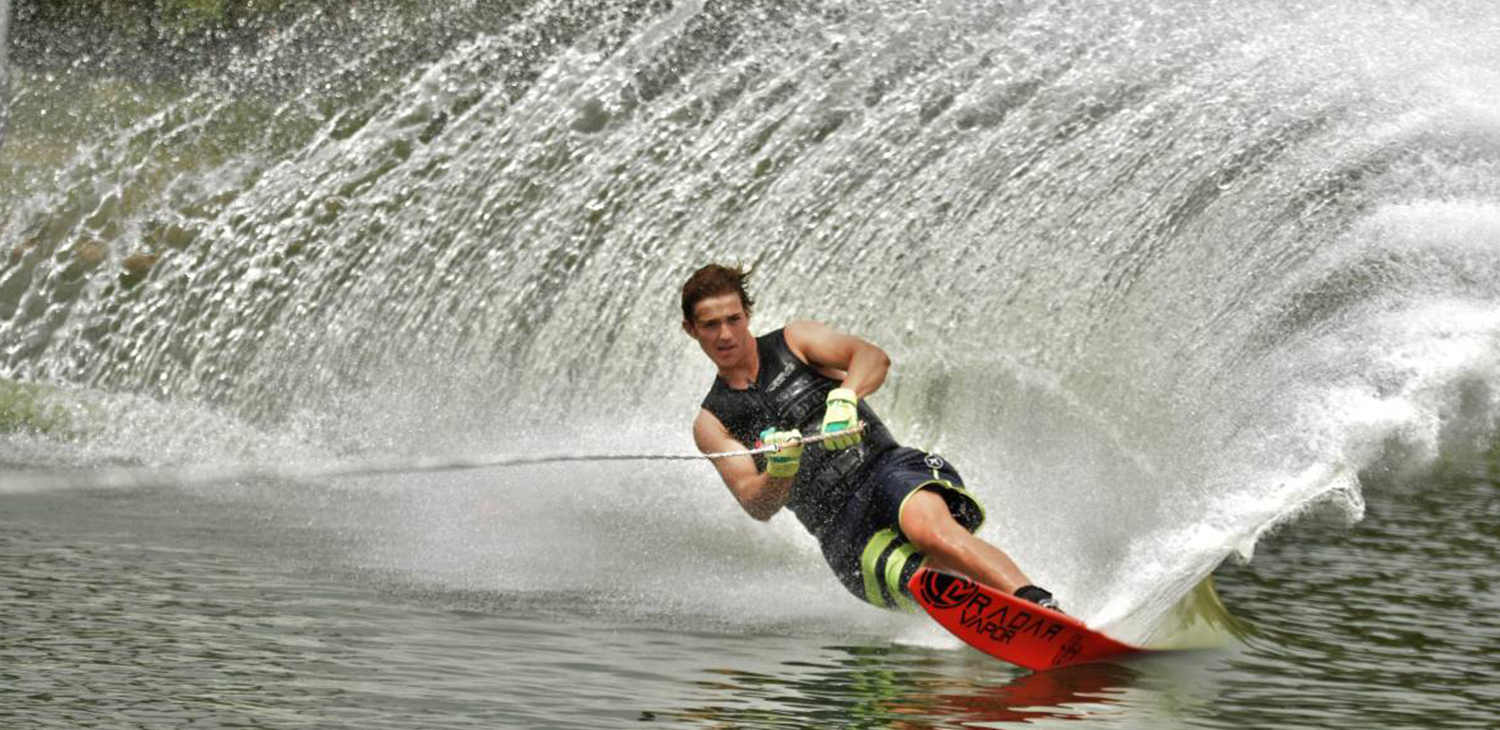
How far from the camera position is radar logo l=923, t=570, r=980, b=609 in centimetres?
644

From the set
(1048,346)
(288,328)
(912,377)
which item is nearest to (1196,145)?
(1048,346)

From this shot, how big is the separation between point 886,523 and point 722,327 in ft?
2.74

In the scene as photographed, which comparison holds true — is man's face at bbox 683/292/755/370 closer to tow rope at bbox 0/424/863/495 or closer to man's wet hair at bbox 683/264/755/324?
man's wet hair at bbox 683/264/755/324

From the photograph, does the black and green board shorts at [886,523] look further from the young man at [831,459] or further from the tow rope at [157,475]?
the tow rope at [157,475]

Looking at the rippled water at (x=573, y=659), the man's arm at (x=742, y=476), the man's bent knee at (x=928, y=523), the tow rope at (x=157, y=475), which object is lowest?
the rippled water at (x=573, y=659)

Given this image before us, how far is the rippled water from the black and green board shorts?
0.19 m

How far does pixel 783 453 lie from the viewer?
6852 millimetres

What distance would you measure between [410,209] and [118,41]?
33.5 feet

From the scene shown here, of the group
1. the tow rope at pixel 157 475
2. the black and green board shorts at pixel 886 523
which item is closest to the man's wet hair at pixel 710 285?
the black and green board shorts at pixel 886 523

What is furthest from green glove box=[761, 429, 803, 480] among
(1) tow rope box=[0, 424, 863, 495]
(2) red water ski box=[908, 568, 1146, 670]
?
(1) tow rope box=[0, 424, 863, 495]

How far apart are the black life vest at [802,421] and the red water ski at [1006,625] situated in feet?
2.63

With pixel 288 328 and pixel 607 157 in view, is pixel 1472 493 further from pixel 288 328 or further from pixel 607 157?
pixel 288 328

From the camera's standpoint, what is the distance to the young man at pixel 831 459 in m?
6.82

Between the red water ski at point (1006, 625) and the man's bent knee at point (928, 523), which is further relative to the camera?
the man's bent knee at point (928, 523)
